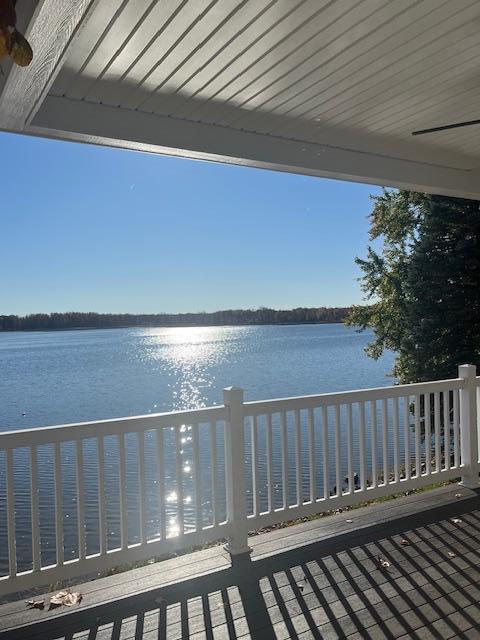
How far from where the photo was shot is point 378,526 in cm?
332

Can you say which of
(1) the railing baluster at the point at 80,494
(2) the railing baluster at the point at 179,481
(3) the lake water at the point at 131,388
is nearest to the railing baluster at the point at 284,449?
(2) the railing baluster at the point at 179,481

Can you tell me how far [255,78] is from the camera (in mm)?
2676

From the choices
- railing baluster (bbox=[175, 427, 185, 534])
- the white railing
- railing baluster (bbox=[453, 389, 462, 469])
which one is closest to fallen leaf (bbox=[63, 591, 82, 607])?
the white railing

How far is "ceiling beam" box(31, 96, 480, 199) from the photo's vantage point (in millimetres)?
2789

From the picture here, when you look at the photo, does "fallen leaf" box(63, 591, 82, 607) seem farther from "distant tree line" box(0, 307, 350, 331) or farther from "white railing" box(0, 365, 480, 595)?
"distant tree line" box(0, 307, 350, 331)

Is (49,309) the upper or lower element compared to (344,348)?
upper

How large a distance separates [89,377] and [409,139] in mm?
21896

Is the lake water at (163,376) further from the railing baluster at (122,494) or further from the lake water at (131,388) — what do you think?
the railing baluster at (122,494)

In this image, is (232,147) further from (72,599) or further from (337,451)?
(72,599)

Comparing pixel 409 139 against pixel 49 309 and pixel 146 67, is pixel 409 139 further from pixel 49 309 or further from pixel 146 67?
pixel 49 309

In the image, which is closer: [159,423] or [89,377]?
[159,423]

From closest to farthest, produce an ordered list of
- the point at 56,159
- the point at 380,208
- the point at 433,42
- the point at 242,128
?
the point at 433,42 < the point at 242,128 < the point at 380,208 < the point at 56,159

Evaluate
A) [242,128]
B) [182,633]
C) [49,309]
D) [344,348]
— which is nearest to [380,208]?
[242,128]

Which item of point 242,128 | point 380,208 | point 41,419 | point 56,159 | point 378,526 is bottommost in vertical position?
point 41,419
